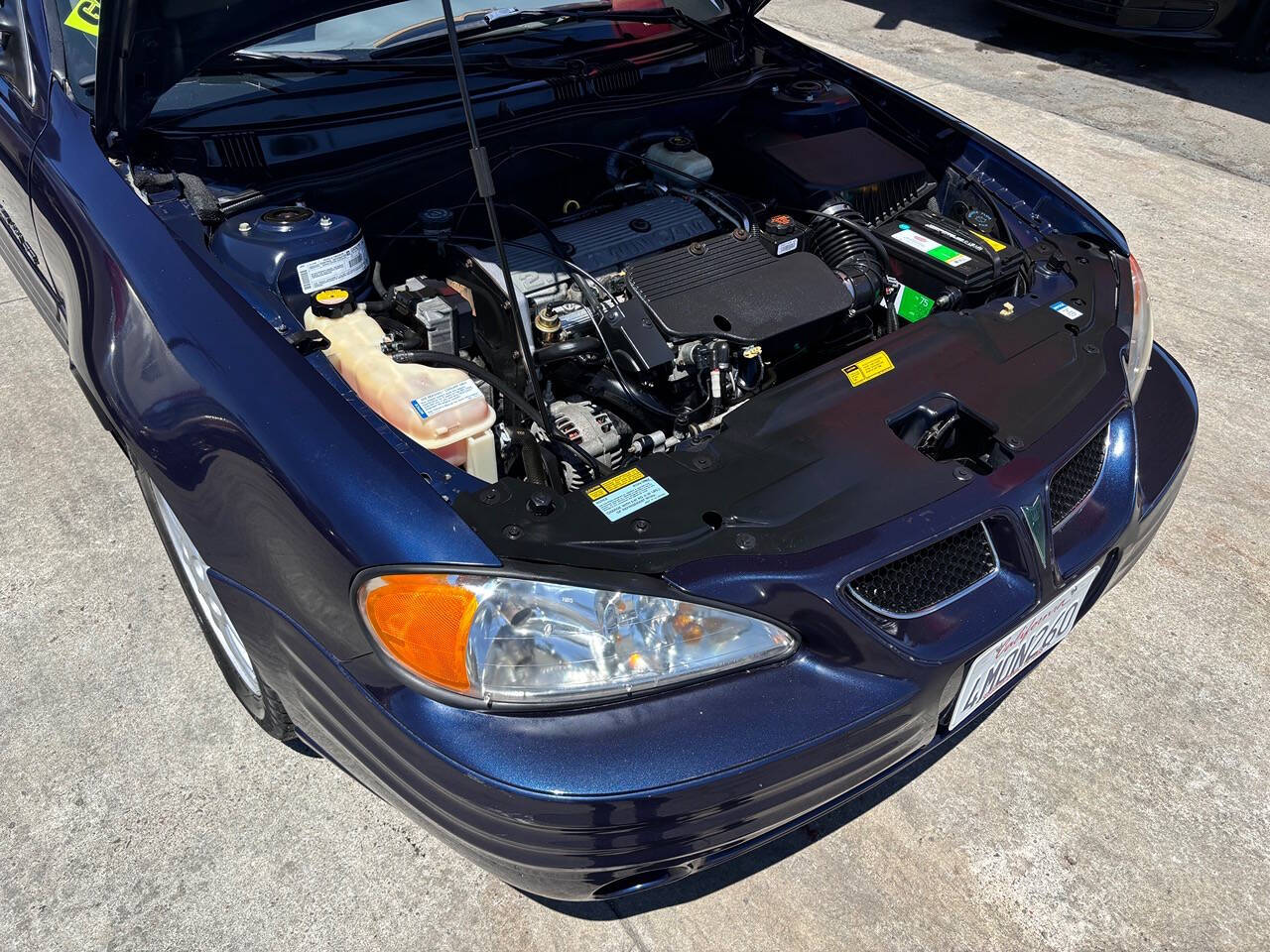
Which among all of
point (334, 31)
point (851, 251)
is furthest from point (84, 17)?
point (851, 251)

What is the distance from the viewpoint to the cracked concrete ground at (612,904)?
1.66m

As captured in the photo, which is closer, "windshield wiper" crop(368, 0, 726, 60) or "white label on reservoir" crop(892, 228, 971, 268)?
"white label on reservoir" crop(892, 228, 971, 268)

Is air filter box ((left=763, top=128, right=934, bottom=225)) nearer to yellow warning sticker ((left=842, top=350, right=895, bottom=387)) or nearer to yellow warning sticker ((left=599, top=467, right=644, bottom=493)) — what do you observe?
yellow warning sticker ((left=842, top=350, right=895, bottom=387))

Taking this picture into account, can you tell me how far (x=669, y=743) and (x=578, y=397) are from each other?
84cm

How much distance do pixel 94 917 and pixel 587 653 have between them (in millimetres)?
1078

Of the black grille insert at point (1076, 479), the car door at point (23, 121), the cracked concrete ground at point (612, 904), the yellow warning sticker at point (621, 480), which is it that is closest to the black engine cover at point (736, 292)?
the yellow warning sticker at point (621, 480)

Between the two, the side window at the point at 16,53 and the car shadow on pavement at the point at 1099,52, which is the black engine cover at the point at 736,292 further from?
the car shadow on pavement at the point at 1099,52

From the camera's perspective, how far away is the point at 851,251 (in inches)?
84.4

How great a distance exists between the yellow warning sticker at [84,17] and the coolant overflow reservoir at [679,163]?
4.10 ft

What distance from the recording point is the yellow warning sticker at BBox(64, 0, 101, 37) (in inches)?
77.2

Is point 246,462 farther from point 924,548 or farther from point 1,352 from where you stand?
point 1,352

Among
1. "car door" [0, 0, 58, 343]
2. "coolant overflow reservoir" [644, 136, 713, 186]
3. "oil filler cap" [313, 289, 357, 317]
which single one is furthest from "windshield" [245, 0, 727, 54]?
"oil filler cap" [313, 289, 357, 317]

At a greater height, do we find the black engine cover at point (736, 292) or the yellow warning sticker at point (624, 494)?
the black engine cover at point (736, 292)

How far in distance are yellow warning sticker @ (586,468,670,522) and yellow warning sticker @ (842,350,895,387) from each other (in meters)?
0.47
